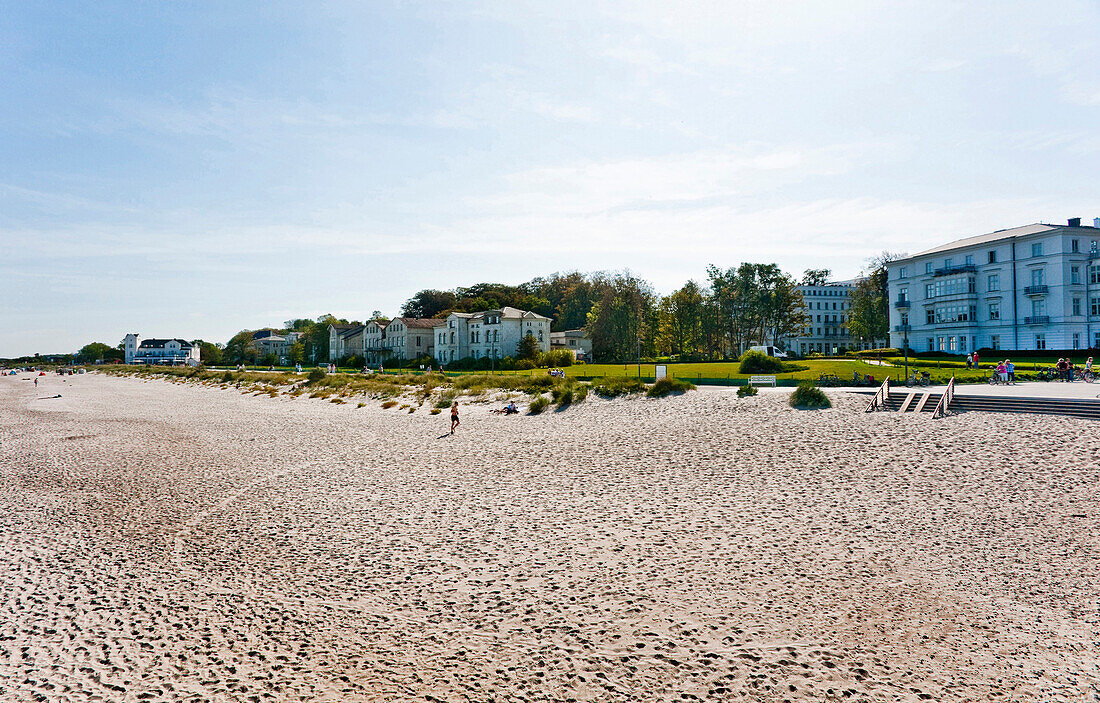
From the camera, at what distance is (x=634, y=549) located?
11.1m

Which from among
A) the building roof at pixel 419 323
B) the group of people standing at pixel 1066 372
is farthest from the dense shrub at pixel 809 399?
the building roof at pixel 419 323

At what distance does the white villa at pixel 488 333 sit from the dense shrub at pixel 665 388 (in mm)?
40442

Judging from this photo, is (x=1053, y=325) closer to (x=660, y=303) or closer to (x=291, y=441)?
(x=660, y=303)

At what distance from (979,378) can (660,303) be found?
55742 millimetres

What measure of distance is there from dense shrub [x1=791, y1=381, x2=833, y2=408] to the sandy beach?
3.75m

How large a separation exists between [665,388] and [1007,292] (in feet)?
120

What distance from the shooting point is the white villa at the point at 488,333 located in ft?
241

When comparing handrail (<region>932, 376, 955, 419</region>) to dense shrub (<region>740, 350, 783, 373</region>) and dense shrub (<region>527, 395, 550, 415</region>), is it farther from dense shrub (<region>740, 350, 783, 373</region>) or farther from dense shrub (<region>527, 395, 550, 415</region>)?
dense shrub (<region>527, 395, 550, 415</region>)

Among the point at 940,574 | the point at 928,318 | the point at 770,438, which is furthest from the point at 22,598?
the point at 928,318

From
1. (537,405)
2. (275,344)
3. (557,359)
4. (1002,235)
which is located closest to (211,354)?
(275,344)

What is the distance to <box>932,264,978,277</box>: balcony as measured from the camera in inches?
2037

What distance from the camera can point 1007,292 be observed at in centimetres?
4906

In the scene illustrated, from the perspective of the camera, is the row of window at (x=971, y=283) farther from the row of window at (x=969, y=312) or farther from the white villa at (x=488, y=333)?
the white villa at (x=488, y=333)

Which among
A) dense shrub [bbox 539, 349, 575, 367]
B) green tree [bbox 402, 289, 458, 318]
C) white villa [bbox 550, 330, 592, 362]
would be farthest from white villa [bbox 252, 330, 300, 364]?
dense shrub [bbox 539, 349, 575, 367]
